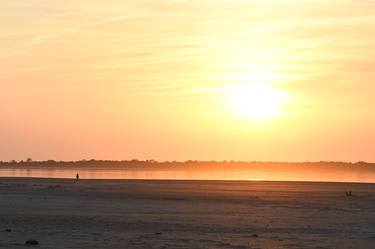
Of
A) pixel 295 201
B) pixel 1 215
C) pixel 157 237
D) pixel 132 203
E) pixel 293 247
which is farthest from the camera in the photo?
pixel 295 201

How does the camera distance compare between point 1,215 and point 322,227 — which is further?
point 1,215

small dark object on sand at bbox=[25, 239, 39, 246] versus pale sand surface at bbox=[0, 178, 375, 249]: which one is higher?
pale sand surface at bbox=[0, 178, 375, 249]

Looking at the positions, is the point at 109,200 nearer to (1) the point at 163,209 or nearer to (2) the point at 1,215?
(1) the point at 163,209

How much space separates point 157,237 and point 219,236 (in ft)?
7.08

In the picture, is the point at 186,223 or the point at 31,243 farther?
the point at 186,223

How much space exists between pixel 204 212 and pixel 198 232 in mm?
9658

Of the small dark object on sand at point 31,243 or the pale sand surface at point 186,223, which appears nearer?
the small dark object on sand at point 31,243

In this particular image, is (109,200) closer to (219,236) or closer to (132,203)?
(132,203)

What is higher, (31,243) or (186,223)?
(186,223)

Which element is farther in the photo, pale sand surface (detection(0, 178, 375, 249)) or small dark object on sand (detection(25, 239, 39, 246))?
pale sand surface (detection(0, 178, 375, 249))

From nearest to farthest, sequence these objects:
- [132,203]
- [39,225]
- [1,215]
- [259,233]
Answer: [259,233] < [39,225] < [1,215] < [132,203]

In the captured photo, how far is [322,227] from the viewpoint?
28.8m

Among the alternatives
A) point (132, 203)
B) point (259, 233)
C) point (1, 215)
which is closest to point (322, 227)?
point (259, 233)

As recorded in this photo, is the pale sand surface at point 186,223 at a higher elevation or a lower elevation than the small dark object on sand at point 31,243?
higher
